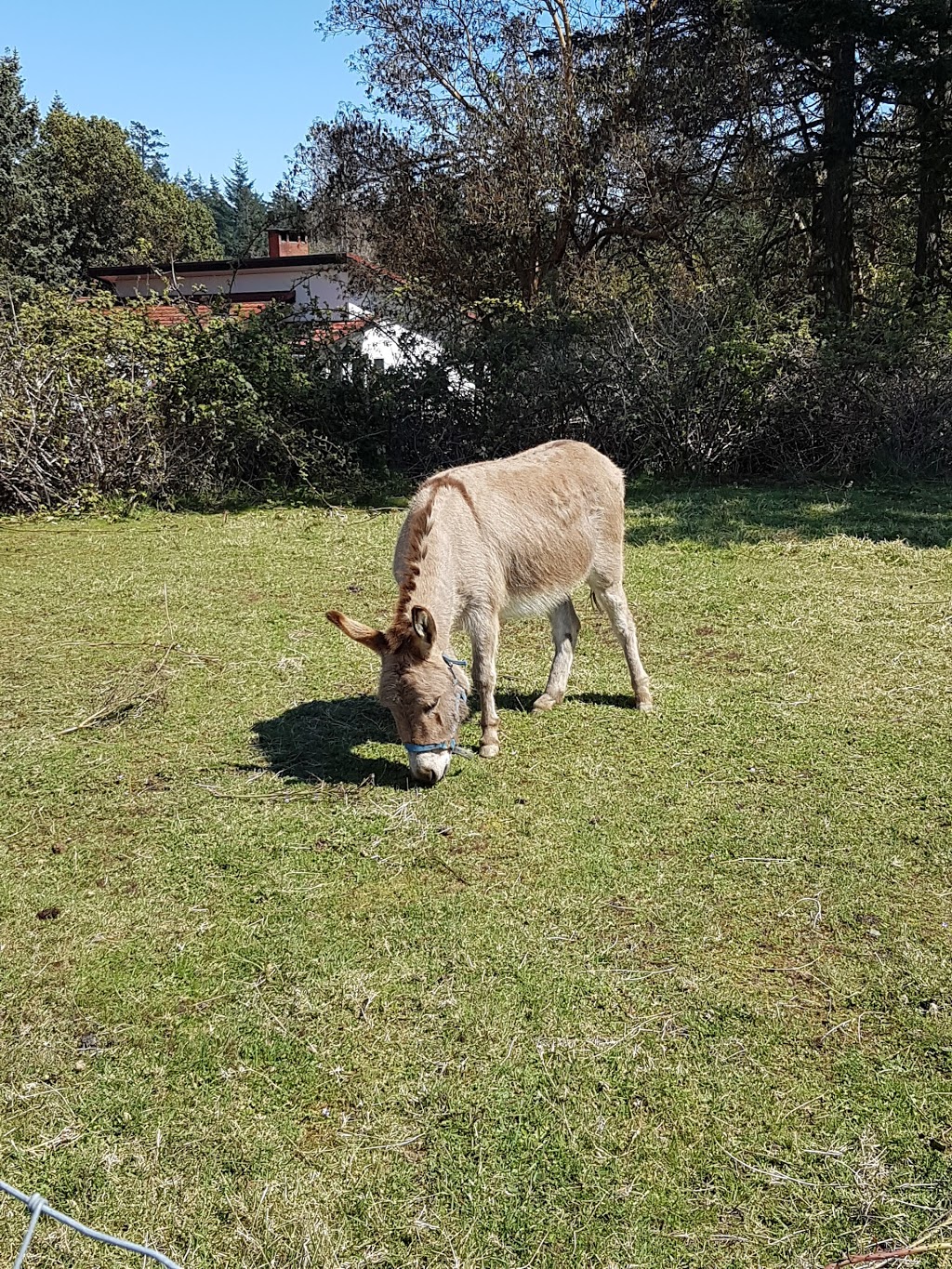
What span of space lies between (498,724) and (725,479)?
7.74 metres

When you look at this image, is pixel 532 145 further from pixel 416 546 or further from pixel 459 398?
pixel 416 546

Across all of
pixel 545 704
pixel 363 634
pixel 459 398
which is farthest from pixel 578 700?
pixel 459 398

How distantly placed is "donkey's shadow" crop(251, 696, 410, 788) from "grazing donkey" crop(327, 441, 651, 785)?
0.48 m

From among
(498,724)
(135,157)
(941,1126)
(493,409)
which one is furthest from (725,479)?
(135,157)

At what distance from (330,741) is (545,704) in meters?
1.32

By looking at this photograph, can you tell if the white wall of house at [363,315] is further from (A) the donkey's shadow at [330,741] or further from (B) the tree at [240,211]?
(B) the tree at [240,211]

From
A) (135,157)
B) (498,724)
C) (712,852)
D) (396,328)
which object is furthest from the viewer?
(135,157)

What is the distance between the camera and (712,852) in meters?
3.77

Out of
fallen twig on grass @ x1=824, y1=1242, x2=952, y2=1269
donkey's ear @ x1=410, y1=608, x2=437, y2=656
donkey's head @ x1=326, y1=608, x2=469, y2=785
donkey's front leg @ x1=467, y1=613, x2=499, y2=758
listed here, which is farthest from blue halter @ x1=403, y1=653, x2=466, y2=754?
fallen twig on grass @ x1=824, y1=1242, x2=952, y2=1269

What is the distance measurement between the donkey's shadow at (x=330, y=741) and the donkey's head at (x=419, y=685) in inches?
16.8

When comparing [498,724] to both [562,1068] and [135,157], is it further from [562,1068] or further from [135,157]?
[135,157]

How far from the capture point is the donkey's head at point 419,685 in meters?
3.95

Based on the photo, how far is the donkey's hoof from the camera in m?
5.26

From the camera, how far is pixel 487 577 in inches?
182
